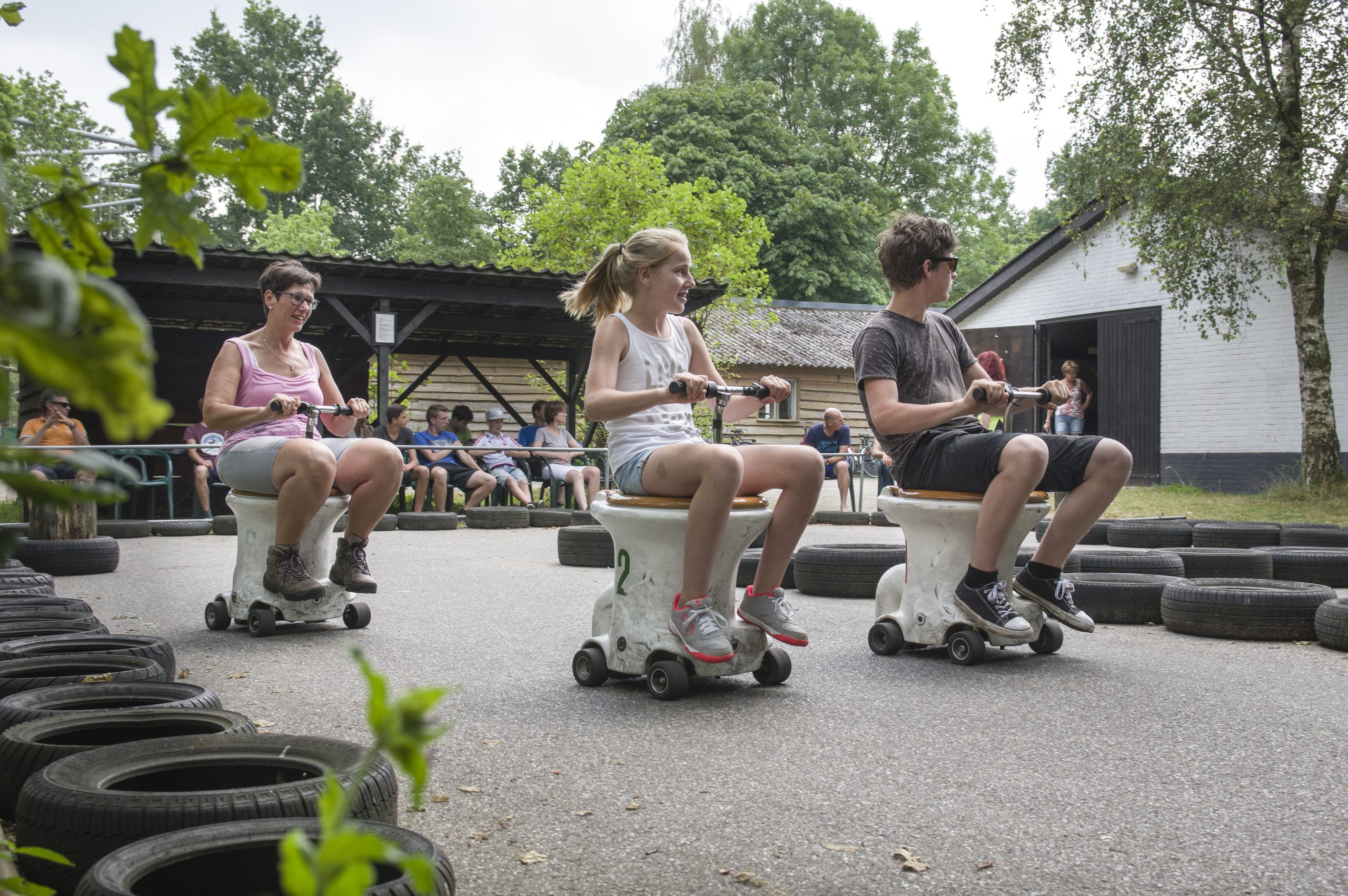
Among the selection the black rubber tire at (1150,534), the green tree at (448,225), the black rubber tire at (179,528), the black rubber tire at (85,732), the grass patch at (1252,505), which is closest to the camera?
the black rubber tire at (85,732)

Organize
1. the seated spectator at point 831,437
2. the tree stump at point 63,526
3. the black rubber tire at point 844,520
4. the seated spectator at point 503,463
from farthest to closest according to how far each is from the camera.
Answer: the seated spectator at point 831,437 → the seated spectator at point 503,463 → the black rubber tire at point 844,520 → the tree stump at point 63,526

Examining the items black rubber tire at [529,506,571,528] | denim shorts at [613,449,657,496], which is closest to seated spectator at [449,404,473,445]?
black rubber tire at [529,506,571,528]

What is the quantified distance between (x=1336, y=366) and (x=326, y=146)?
57.1m

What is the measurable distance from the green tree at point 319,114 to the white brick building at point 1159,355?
47.8m

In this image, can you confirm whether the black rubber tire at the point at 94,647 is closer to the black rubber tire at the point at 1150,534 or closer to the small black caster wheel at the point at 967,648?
the small black caster wheel at the point at 967,648

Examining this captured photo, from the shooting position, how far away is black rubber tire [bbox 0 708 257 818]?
226cm

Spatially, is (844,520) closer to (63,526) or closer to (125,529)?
(125,529)

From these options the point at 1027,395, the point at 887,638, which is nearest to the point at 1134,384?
the point at 1027,395

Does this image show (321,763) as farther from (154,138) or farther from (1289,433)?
(1289,433)

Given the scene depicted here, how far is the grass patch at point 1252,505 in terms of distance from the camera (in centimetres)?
1391

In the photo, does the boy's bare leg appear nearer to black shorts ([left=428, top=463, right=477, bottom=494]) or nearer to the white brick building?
black shorts ([left=428, top=463, right=477, bottom=494])

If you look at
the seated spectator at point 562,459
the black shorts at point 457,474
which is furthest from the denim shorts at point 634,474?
the black shorts at point 457,474

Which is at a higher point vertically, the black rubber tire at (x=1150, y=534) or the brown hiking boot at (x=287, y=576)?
the brown hiking boot at (x=287, y=576)

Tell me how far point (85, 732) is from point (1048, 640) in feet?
11.1
